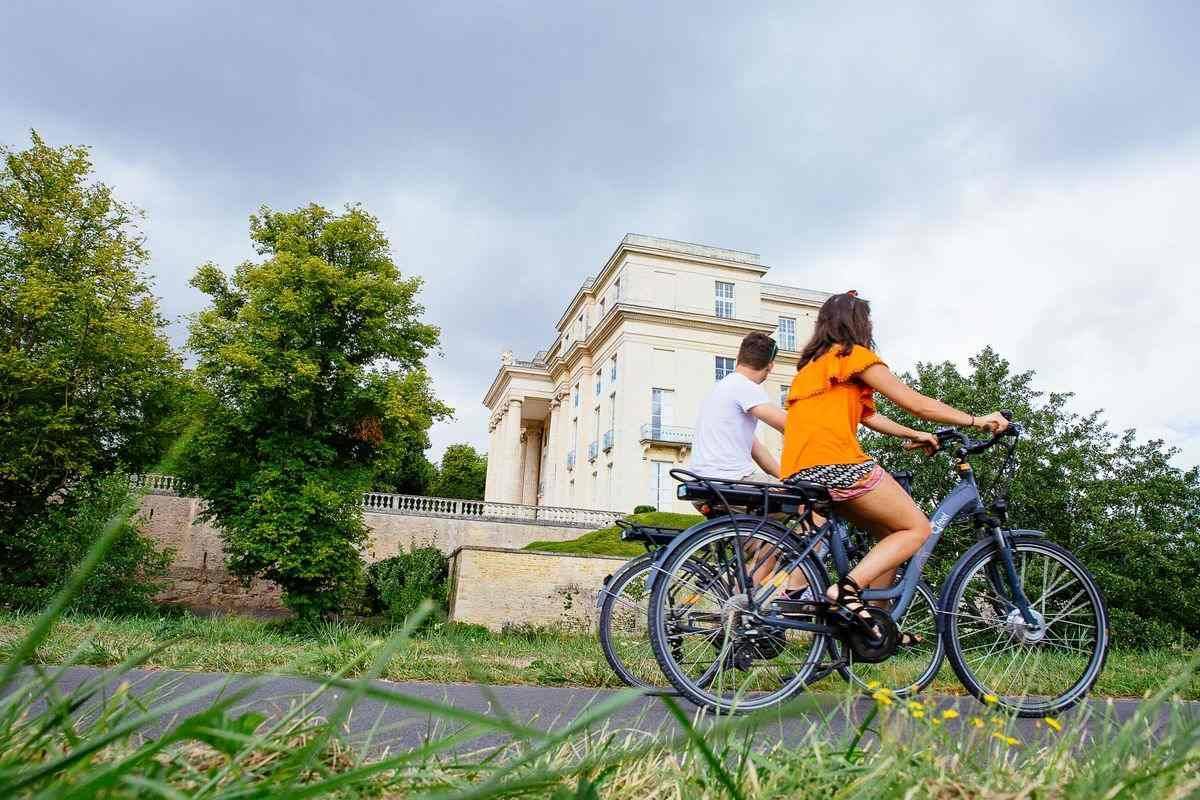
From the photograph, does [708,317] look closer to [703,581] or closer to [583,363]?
[583,363]

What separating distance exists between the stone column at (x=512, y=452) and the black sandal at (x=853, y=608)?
4623 cm

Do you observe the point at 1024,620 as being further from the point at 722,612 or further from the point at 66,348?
the point at 66,348

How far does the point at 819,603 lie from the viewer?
11.4 ft

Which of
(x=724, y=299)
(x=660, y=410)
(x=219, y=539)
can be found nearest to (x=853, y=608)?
(x=219, y=539)

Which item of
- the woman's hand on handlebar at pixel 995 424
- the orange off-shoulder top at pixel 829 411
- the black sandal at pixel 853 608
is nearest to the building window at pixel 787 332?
the woman's hand on handlebar at pixel 995 424

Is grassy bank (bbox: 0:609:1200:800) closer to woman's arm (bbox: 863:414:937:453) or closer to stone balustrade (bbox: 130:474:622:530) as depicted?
woman's arm (bbox: 863:414:937:453)

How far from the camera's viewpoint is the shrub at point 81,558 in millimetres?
16203

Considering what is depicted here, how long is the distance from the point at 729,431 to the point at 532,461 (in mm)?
52241

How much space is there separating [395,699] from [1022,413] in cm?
2113

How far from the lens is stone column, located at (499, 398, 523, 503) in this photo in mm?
49594

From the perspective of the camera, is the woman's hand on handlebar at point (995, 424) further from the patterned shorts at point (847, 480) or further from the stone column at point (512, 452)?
the stone column at point (512, 452)

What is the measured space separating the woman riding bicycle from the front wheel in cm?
41

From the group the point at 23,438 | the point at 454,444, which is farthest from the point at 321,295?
the point at 454,444

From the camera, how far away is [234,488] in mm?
18594
